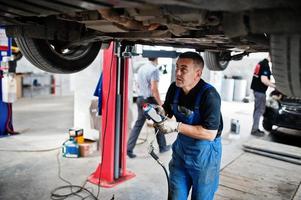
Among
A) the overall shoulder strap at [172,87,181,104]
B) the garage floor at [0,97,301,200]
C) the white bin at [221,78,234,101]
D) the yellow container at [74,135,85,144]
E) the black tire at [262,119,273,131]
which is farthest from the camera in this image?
the white bin at [221,78,234,101]

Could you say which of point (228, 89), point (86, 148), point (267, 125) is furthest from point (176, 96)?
point (228, 89)

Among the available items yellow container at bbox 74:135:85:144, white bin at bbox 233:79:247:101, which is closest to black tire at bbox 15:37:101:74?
yellow container at bbox 74:135:85:144

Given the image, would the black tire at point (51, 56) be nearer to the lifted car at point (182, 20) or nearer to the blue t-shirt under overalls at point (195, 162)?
the lifted car at point (182, 20)

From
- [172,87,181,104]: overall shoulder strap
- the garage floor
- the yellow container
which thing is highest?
[172,87,181,104]: overall shoulder strap

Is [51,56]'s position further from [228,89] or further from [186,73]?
[228,89]

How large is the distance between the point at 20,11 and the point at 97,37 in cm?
95

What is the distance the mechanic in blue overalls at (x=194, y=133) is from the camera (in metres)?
1.83

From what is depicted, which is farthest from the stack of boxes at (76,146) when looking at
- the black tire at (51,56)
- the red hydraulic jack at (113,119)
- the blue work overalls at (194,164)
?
the blue work overalls at (194,164)

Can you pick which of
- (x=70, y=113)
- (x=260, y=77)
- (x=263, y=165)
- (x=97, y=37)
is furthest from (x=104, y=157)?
(x=70, y=113)

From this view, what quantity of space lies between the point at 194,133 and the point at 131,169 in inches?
70.6

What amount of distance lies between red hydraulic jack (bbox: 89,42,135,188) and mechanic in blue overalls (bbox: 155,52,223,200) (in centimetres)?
109

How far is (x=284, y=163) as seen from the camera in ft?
12.0

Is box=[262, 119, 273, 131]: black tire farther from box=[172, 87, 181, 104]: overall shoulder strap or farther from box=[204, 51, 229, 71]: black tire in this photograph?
box=[172, 87, 181, 104]: overall shoulder strap

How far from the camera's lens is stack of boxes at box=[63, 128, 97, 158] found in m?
3.74
